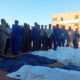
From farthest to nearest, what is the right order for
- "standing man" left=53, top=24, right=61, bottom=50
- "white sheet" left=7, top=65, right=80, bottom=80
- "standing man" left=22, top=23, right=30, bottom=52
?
"standing man" left=53, top=24, right=61, bottom=50 → "standing man" left=22, top=23, right=30, bottom=52 → "white sheet" left=7, top=65, right=80, bottom=80

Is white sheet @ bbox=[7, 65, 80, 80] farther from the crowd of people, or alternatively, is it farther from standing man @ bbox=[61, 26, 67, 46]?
standing man @ bbox=[61, 26, 67, 46]

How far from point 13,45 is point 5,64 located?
338 centimetres

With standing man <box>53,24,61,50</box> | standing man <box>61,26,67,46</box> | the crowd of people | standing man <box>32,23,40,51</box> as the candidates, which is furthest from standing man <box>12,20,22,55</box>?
standing man <box>61,26,67,46</box>

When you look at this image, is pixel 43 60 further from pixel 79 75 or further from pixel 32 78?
pixel 79 75

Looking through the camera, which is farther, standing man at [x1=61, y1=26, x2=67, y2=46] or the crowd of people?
standing man at [x1=61, y1=26, x2=67, y2=46]

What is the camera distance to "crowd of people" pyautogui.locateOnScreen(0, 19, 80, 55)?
8836 mm

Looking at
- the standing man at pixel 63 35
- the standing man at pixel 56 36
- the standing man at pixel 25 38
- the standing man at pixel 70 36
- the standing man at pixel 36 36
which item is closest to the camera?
the standing man at pixel 25 38

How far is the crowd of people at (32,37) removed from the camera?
8836 mm

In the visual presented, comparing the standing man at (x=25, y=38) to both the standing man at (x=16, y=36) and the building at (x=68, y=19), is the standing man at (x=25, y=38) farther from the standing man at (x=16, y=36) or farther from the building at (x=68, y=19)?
the building at (x=68, y=19)

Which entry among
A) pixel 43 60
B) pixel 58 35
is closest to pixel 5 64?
pixel 43 60

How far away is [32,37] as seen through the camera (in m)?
10.5

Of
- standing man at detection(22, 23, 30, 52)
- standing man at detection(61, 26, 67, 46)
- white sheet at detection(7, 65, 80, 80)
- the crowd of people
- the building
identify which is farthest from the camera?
the building

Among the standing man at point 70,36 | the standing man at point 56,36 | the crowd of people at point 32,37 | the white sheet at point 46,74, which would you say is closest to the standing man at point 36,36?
the crowd of people at point 32,37

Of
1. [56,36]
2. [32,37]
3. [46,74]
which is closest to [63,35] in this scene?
[56,36]
